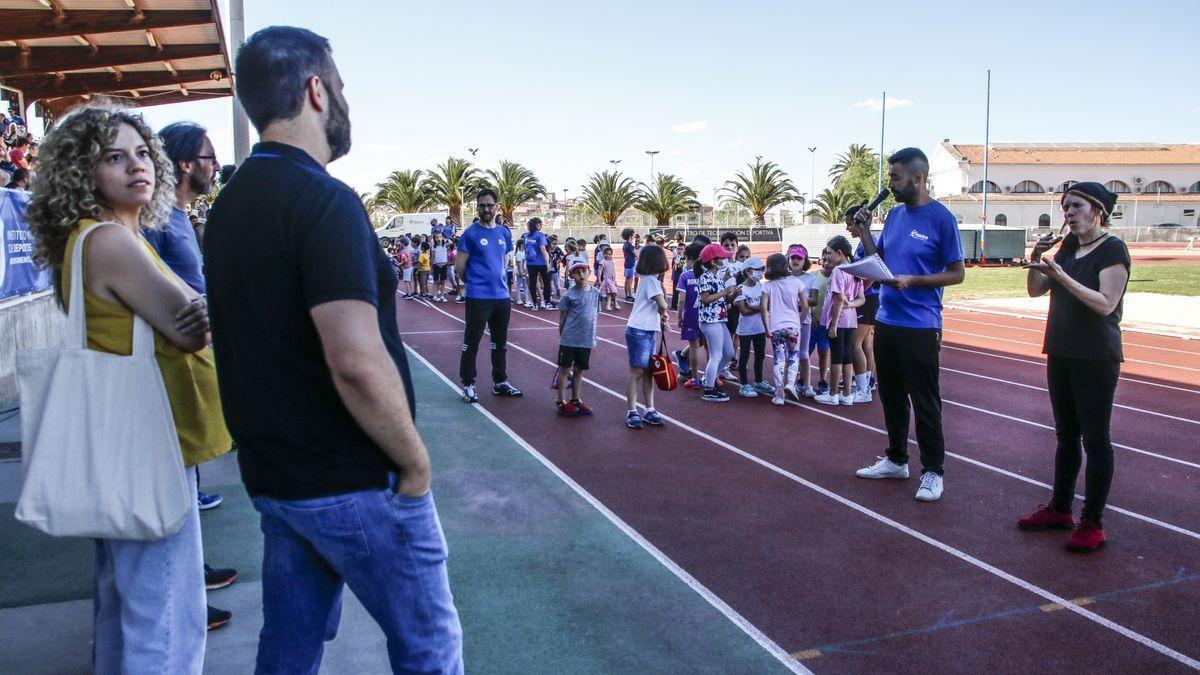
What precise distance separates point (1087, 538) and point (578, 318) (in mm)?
4781

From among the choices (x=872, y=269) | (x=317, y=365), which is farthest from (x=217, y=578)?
(x=872, y=269)

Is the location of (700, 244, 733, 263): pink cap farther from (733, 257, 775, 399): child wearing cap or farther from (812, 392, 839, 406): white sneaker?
(812, 392, 839, 406): white sneaker

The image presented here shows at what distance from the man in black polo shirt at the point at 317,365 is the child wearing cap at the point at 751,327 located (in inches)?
304

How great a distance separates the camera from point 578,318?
8320 mm

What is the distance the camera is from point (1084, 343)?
4.78 m

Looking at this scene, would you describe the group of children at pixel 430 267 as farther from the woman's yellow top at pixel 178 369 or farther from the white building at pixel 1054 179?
the white building at pixel 1054 179

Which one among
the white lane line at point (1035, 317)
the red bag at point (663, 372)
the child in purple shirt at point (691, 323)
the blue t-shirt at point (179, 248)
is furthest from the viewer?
the white lane line at point (1035, 317)

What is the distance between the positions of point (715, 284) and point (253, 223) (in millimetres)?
7438

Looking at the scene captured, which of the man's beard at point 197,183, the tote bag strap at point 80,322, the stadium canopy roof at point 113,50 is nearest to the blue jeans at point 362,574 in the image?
the tote bag strap at point 80,322

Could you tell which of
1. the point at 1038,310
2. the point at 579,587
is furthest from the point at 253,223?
the point at 1038,310

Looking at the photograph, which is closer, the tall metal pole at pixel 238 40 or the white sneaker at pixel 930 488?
the white sneaker at pixel 930 488

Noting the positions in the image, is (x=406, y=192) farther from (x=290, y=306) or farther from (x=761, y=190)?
(x=290, y=306)

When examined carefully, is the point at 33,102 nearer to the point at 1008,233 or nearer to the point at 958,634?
the point at 958,634

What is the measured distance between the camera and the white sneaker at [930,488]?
5695mm
